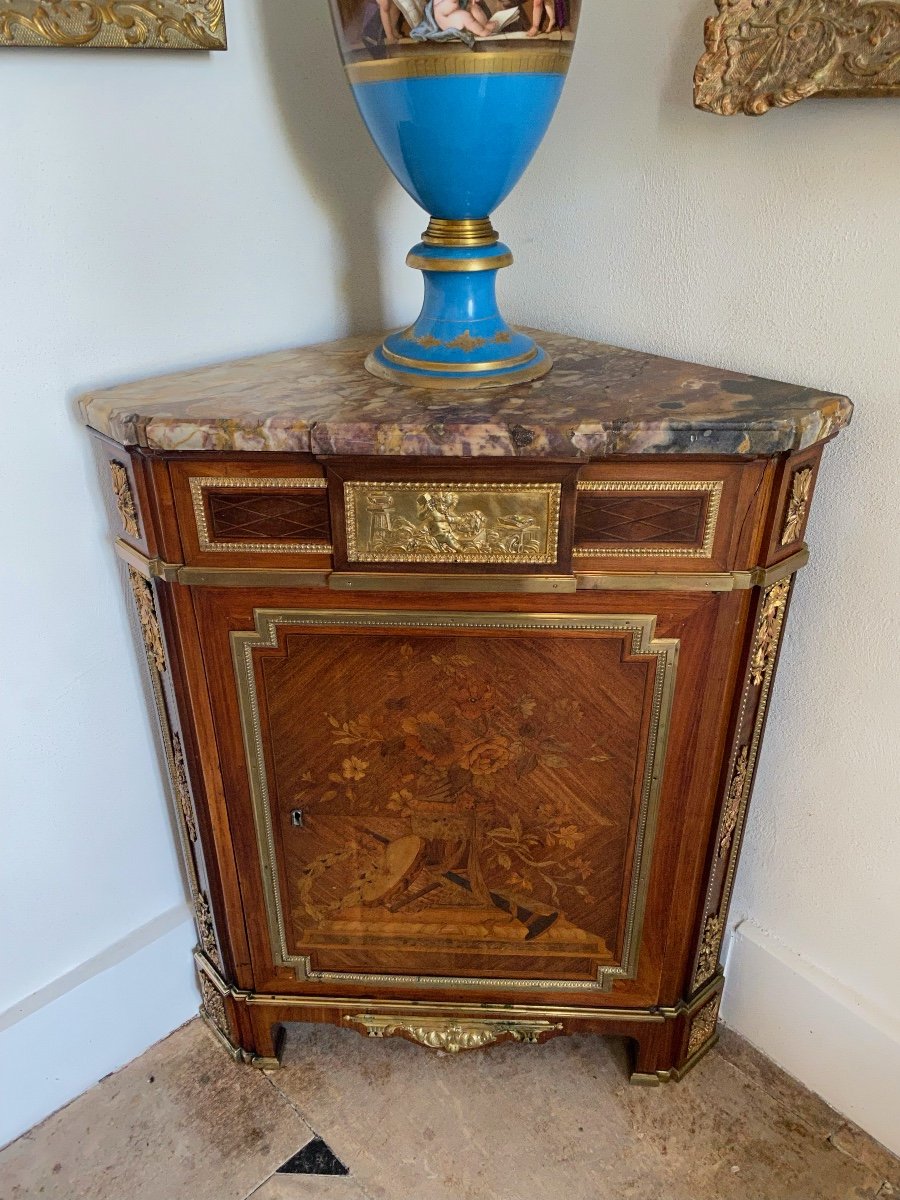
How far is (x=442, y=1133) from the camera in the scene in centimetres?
123

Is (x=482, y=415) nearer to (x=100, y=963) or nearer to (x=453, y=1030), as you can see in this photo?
(x=453, y=1030)

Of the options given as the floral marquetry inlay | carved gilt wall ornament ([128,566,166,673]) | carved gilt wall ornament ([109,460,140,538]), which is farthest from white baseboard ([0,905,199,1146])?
carved gilt wall ornament ([109,460,140,538])

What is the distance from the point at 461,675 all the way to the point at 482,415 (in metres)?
0.31

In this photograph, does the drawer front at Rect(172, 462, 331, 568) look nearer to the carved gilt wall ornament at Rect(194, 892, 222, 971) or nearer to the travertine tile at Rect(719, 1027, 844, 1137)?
the carved gilt wall ornament at Rect(194, 892, 222, 971)

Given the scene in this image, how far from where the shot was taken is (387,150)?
37.2 inches

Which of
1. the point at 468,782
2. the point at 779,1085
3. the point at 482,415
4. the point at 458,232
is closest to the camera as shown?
the point at 482,415

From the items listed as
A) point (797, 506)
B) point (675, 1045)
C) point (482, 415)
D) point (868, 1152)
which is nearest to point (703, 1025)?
point (675, 1045)

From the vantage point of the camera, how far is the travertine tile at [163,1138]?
1173 millimetres

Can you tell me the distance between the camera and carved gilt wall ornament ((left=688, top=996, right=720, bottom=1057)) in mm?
1281

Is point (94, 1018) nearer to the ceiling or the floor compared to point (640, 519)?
nearer to the floor

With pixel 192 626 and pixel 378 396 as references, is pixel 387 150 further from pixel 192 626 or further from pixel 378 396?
pixel 192 626

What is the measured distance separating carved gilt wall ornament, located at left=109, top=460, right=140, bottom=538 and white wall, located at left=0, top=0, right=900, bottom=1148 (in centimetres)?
Result: 13

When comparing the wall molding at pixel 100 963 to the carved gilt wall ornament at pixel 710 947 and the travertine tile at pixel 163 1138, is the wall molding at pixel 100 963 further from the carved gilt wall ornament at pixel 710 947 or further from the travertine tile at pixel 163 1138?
the carved gilt wall ornament at pixel 710 947

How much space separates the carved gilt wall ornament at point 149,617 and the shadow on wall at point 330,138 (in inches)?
20.3
